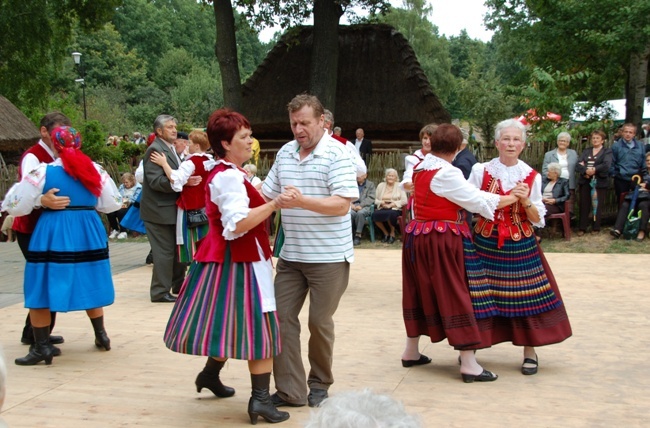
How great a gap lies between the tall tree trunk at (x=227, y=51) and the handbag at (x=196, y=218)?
815 cm

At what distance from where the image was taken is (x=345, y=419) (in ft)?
4.97

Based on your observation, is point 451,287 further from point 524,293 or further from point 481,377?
point 481,377

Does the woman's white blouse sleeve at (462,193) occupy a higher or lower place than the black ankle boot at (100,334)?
higher

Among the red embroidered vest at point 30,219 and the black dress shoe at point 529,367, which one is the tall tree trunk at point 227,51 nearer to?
the red embroidered vest at point 30,219

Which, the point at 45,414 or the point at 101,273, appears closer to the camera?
the point at 45,414

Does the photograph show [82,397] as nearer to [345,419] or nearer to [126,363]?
[126,363]

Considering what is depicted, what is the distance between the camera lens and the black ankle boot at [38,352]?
17.9 ft

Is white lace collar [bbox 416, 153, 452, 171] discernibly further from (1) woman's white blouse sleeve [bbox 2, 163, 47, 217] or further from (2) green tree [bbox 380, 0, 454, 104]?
(2) green tree [bbox 380, 0, 454, 104]

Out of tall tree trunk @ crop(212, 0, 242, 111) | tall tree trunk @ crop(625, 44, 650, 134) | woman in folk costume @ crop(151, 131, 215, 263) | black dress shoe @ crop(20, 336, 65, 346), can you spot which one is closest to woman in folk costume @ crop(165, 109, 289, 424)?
black dress shoe @ crop(20, 336, 65, 346)

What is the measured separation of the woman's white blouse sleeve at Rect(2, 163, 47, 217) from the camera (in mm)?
5320

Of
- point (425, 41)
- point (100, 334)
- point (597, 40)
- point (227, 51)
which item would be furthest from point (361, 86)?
point (425, 41)

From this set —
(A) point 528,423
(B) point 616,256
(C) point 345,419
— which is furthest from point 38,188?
(B) point 616,256

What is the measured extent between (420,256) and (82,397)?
224cm

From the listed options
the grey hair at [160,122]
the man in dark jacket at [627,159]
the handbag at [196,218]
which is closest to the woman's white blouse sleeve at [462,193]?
the handbag at [196,218]
